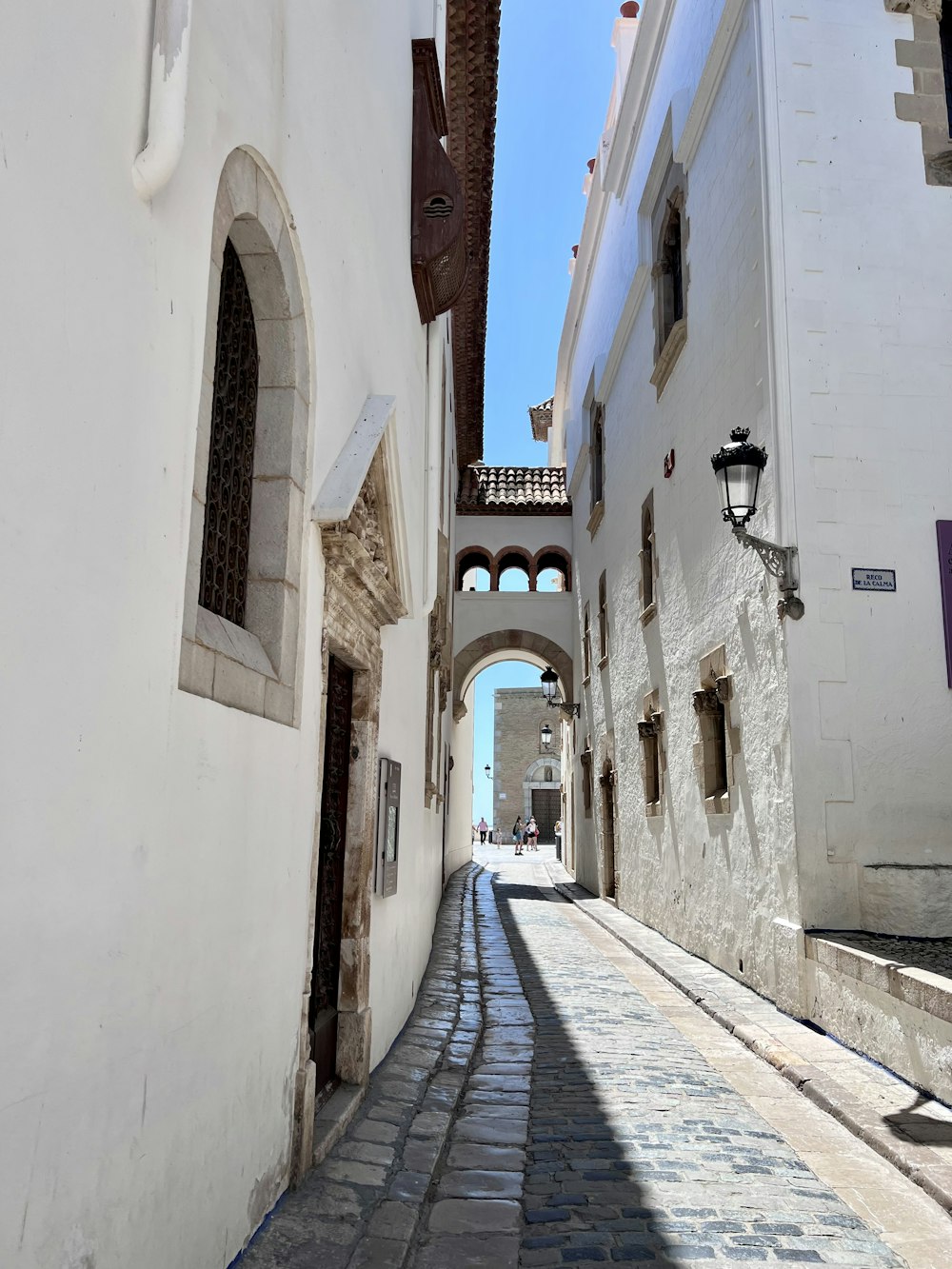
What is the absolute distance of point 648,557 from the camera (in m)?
12.0

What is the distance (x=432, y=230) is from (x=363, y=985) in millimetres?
5151

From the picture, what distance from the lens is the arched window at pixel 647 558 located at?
11.5m

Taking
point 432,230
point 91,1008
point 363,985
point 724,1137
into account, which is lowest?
point 724,1137

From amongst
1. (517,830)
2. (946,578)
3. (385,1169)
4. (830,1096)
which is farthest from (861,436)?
(517,830)

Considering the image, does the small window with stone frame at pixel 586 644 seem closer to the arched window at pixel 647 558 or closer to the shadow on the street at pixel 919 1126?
the arched window at pixel 647 558

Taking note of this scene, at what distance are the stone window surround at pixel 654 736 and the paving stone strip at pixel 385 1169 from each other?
4429mm

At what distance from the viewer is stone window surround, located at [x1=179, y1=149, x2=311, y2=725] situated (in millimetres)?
2848

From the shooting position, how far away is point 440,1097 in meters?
4.95

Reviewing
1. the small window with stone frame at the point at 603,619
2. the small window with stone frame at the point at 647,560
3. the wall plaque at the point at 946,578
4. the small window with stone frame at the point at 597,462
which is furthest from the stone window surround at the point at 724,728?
the small window with stone frame at the point at 597,462

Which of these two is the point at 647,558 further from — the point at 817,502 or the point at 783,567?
the point at 783,567

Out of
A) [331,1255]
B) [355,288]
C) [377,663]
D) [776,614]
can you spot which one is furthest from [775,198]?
[331,1255]

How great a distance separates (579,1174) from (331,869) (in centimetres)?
178

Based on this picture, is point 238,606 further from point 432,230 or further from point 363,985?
point 432,230

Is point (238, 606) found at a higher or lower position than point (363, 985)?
higher
